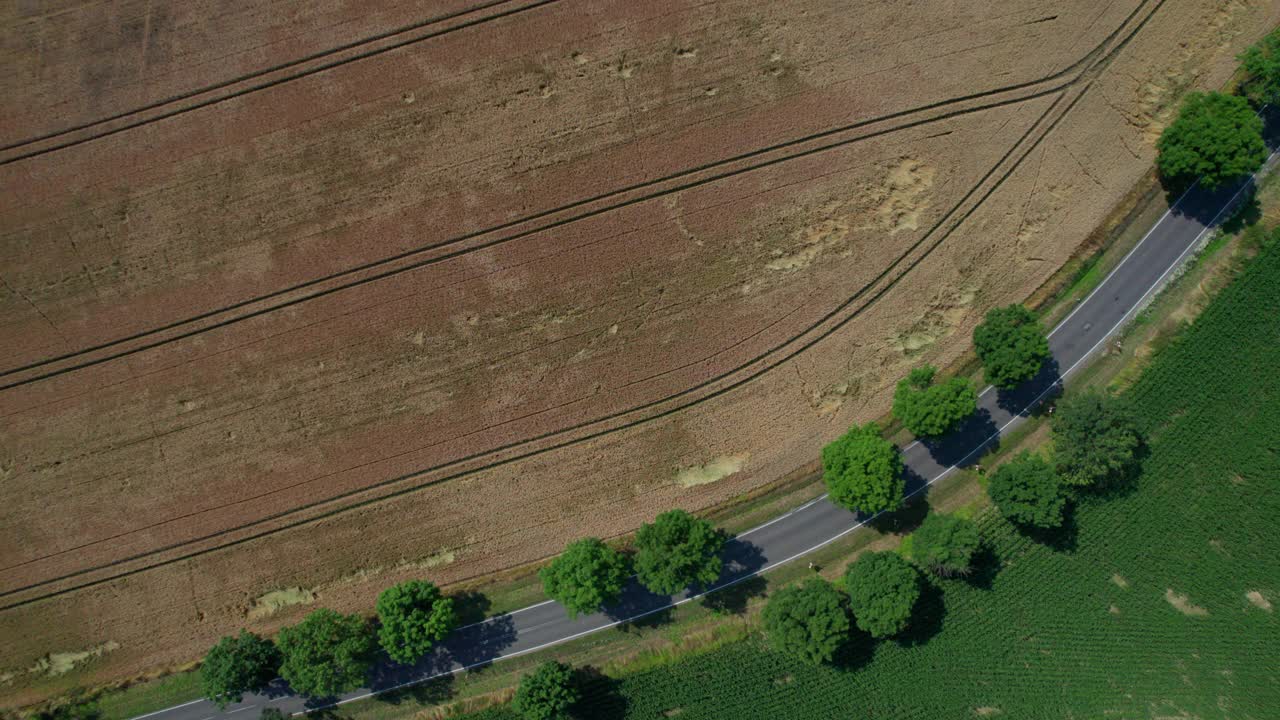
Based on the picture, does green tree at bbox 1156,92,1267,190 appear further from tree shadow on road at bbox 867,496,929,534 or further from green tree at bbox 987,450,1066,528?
tree shadow on road at bbox 867,496,929,534

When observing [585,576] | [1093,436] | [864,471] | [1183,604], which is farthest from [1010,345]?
[585,576]

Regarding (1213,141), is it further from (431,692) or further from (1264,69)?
(431,692)

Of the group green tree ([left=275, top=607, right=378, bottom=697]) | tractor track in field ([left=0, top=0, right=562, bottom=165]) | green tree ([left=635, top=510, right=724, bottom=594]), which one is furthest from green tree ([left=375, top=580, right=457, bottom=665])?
tractor track in field ([left=0, top=0, right=562, bottom=165])

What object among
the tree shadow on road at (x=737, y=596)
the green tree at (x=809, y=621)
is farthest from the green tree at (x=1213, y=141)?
the tree shadow on road at (x=737, y=596)

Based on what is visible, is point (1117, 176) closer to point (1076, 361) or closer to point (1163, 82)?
point (1163, 82)

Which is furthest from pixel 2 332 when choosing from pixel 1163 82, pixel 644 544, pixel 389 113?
pixel 1163 82

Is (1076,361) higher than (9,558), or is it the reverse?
(9,558)

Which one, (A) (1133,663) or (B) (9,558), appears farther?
(B) (9,558)
